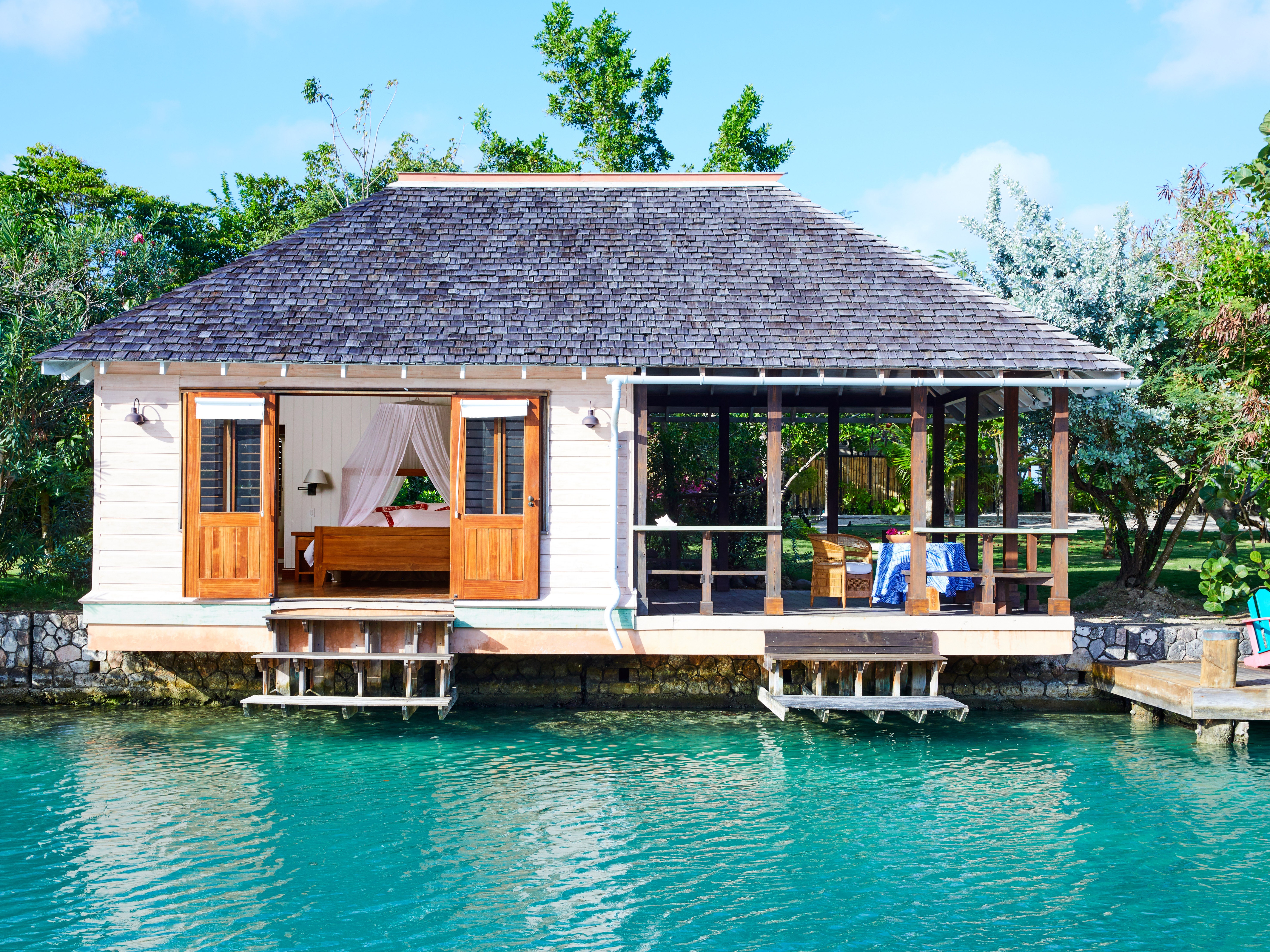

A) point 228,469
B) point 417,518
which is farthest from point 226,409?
point 417,518

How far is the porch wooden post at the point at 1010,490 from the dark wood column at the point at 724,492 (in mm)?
3931

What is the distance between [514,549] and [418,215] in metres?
4.94

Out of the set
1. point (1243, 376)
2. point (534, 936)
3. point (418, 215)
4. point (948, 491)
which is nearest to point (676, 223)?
point (418, 215)

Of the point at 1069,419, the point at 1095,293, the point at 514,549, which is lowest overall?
the point at 514,549

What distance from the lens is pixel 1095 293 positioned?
1451 centimetres

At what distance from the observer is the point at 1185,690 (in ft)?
35.8

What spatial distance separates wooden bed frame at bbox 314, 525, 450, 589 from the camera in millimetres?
12844

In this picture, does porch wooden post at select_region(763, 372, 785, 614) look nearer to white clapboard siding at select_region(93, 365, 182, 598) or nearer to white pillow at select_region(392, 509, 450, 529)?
white pillow at select_region(392, 509, 450, 529)

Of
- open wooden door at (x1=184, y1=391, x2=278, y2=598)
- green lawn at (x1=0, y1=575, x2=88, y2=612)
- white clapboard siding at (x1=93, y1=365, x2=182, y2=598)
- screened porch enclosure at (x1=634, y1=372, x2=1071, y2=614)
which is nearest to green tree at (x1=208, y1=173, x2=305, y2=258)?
green lawn at (x1=0, y1=575, x2=88, y2=612)

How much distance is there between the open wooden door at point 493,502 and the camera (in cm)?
1113

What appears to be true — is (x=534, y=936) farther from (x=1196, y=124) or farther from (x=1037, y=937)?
(x=1196, y=124)

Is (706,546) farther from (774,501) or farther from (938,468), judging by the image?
(938,468)

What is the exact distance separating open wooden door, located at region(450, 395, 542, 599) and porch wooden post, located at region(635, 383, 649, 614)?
106 centimetres

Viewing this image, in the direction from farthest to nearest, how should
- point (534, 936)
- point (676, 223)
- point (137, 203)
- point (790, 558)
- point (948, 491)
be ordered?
1. point (948, 491)
2. point (137, 203)
3. point (790, 558)
4. point (676, 223)
5. point (534, 936)
